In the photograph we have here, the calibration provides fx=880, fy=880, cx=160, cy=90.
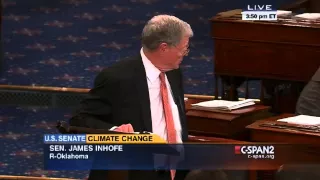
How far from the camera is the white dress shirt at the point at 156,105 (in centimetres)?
401

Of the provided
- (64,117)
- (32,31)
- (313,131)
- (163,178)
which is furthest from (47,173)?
(32,31)

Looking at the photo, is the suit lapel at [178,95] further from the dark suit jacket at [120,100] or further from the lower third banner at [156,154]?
the lower third banner at [156,154]

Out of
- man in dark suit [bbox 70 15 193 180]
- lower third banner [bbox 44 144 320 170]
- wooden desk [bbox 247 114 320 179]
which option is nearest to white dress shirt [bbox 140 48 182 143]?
man in dark suit [bbox 70 15 193 180]

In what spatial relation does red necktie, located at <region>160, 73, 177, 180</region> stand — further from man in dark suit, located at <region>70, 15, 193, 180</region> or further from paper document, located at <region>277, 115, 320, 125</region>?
paper document, located at <region>277, 115, 320, 125</region>

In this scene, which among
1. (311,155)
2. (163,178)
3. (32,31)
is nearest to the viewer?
(311,155)

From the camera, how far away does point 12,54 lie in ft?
32.3

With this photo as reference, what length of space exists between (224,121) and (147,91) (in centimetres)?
129

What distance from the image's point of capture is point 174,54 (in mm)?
3996

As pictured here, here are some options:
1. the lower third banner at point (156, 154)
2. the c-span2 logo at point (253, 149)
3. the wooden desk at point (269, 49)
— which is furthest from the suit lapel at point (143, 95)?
the wooden desk at point (269, 49)

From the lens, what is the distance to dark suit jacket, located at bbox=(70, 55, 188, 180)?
398 centimetres

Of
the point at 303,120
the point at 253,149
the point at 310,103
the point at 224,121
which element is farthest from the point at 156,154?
the point at 310,103

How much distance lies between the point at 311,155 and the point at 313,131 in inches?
52.4

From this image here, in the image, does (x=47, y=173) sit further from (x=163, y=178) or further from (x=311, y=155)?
(x=311, y=155)

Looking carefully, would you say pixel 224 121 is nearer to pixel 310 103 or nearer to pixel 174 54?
pixel 310 103
